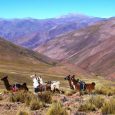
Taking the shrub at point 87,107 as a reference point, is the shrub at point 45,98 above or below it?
above

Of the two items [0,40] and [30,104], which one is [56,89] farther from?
[0,40]

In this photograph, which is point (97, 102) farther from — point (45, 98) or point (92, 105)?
point (45, 98)

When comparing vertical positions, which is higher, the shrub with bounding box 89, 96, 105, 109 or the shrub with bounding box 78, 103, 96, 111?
the shrub with bounding box 89, 96, 105, 109

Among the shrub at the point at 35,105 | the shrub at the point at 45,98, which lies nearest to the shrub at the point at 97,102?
the shrub at the point at 35,105

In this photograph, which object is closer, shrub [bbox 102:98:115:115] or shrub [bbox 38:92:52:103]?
shrub [bbox 102:98:115:115]

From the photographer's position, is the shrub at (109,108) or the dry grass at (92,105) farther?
the dry grass at (92,105)

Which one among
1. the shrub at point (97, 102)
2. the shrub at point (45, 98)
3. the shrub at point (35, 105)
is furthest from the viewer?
the shrub at point (45, 98)

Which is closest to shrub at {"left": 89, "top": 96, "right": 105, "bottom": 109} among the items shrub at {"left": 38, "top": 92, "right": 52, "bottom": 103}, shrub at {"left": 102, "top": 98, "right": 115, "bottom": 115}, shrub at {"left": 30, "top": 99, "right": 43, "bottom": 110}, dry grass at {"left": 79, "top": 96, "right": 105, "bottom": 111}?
dry grass at {"left": 79, "top": 96, "right": 105, "bottom": 111}

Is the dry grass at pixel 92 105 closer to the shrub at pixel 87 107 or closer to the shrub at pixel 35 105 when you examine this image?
the shrub at pixel 87 107

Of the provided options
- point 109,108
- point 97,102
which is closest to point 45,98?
point 97,102

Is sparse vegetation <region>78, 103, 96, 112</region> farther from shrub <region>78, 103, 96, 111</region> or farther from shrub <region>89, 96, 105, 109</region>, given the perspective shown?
shrub <region>89, 96, 105, 109</region>

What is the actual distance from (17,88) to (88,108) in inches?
307

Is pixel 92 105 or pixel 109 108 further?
pixel 92 105

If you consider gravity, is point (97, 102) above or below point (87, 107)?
above
